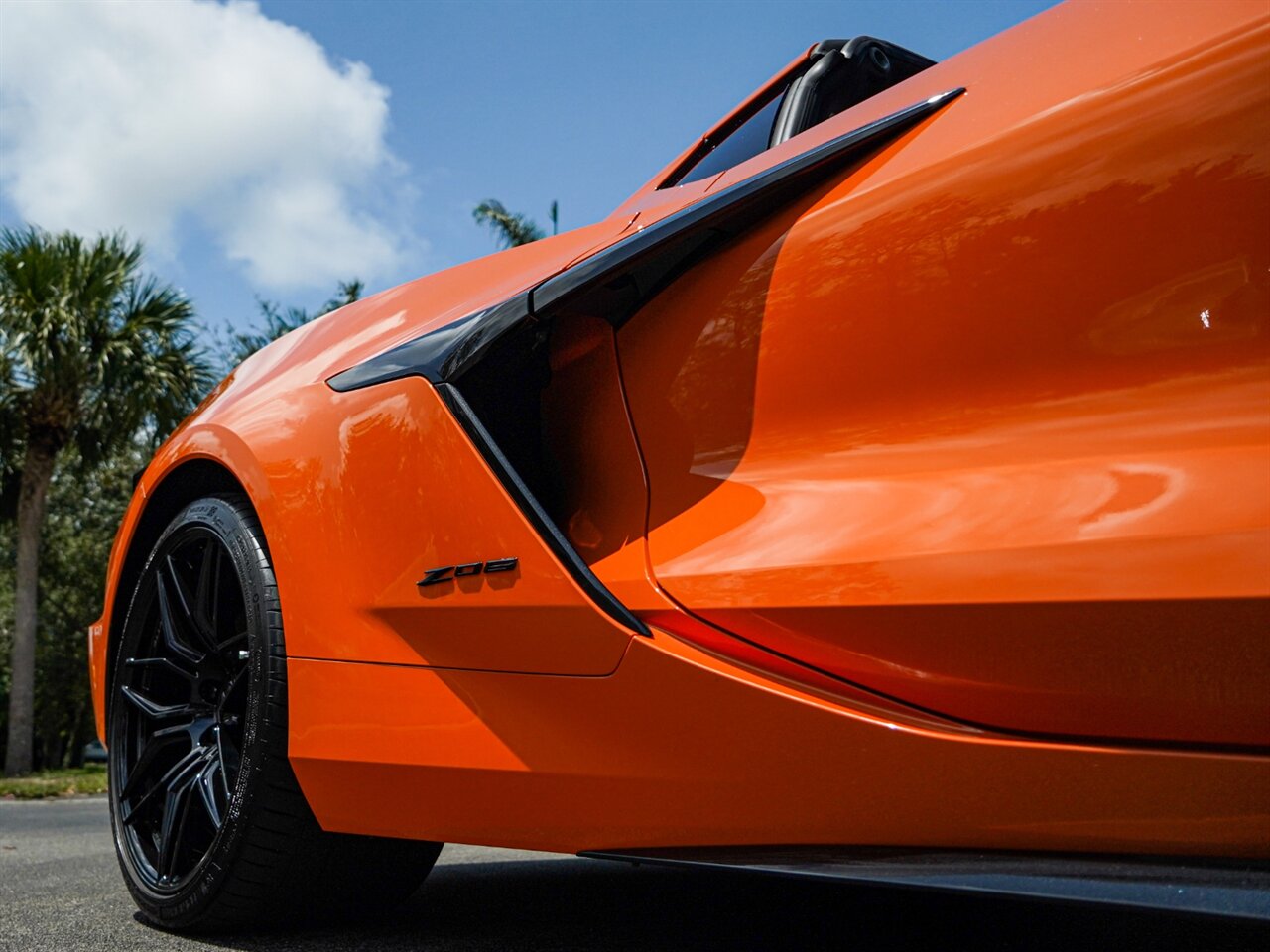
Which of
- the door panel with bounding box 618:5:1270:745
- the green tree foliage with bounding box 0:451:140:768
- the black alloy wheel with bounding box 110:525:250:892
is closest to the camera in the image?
the door panel with bounding box 618:5:1270:745

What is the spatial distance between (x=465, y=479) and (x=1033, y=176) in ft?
2.70

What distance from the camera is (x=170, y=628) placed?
205 centimetres

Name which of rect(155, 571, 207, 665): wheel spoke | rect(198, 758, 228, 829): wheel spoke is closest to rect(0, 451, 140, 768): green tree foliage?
rect(155, 571, 207, 665): wheel spoke

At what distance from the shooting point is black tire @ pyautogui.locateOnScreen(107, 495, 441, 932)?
1.75 m

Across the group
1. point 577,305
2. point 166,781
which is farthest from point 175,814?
point 577,305

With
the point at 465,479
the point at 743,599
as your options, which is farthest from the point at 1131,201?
the point at 465,479

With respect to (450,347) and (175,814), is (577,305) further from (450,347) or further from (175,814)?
(175,814)

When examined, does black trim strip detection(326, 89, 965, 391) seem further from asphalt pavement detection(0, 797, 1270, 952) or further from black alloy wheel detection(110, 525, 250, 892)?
asphalt pavement detection(0, 797, 1270, 952)

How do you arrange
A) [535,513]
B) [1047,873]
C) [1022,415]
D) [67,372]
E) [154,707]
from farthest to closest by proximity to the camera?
[67,372] < [154,707] < [535,513] < [1022,415] < [1047,873]

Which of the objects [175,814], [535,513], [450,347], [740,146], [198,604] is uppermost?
[740,146]

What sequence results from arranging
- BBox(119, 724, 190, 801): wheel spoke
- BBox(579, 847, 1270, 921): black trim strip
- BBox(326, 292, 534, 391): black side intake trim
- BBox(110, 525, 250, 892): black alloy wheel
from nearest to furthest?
BBox(579, 847, 1270, 921): black trim strip, BBox(326, 292, 534, 391): black side intake trim, BBox(110, 525, 250, 892): black alloy wheel, BBox(119, 724, 190, 801): wheel spoke

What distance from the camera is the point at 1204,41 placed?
1.09 metres

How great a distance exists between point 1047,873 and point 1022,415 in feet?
1.56

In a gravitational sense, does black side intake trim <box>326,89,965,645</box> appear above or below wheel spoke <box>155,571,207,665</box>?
above
